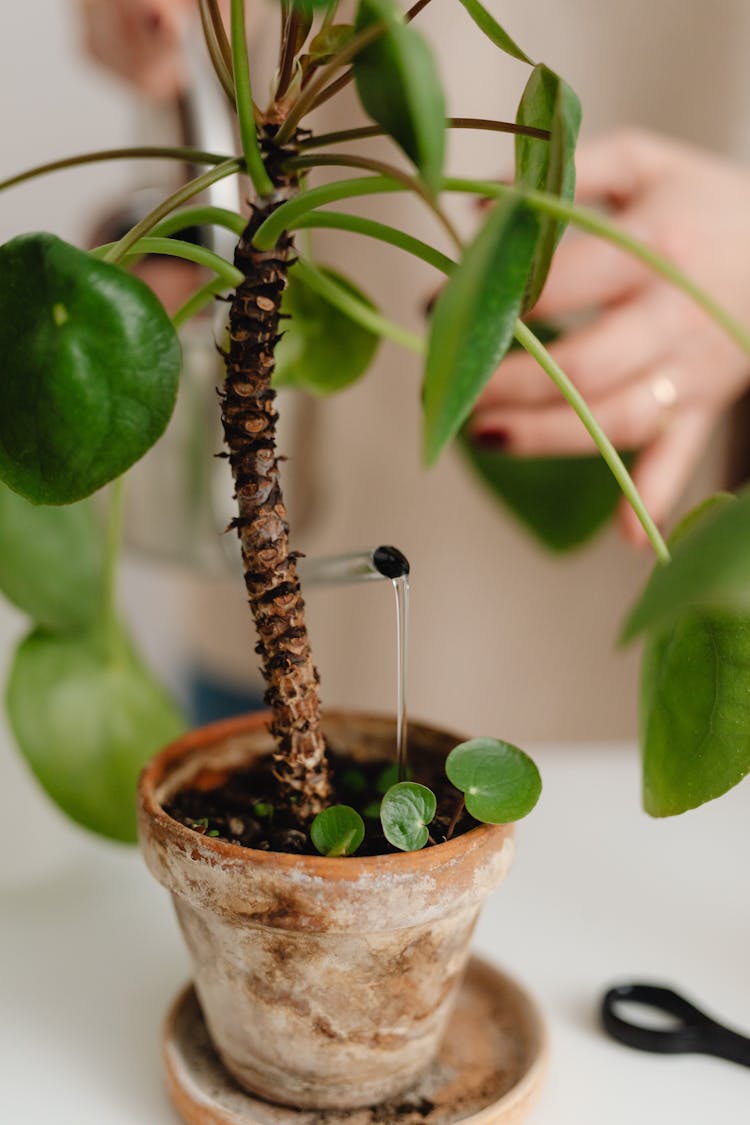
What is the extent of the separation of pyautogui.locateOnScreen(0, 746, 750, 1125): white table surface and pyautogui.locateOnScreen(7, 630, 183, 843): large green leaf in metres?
0.08

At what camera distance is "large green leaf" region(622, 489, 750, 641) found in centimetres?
25

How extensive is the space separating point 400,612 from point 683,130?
698 millimetres

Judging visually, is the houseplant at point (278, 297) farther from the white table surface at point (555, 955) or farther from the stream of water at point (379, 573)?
the white table surface at point (555, 955)

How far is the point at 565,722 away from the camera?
1.11m

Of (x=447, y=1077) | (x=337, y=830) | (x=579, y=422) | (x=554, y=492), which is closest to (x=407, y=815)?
(x=337, y=830)

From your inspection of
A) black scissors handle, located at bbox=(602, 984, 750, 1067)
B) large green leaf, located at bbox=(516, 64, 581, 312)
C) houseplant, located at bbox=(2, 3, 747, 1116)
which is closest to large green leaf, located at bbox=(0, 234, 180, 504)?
houseplant, located at bbox=(2, 3, 747, 1116)

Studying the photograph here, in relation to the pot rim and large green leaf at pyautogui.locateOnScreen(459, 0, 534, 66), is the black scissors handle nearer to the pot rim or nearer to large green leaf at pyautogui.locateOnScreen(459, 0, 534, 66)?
the pot rim

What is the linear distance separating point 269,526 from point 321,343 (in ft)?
0.56

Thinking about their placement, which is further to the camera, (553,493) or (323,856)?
(553,493)

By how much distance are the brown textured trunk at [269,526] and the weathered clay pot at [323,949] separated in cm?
6

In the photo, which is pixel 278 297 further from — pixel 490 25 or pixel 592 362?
pixel 592 362

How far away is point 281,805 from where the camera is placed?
1.51ft

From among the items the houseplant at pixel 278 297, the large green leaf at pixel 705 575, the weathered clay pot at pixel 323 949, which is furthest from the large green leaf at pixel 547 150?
the weathered clay pot at pixel 323 949

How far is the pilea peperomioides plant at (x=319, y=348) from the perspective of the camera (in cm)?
28
